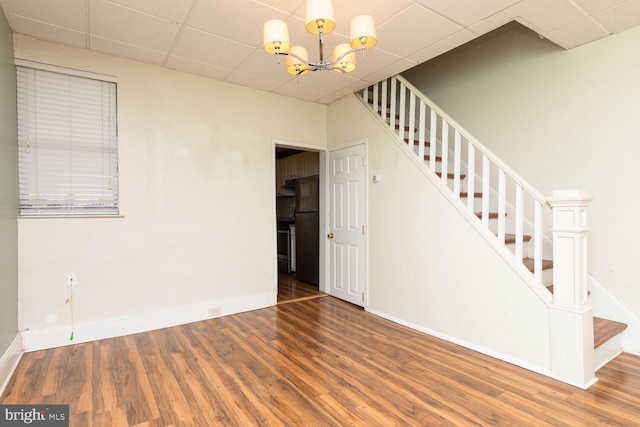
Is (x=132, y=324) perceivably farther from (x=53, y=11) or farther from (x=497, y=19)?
(x=497, y=19)

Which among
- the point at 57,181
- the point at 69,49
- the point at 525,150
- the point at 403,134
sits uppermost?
the point at 69,49

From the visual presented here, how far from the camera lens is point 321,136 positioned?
477 cm

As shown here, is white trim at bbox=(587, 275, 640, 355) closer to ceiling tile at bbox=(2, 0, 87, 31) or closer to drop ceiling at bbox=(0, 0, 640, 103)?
drop ceiling at bbox=(0, 0, 640, 103)

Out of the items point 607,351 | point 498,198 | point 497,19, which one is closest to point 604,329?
point 607,351

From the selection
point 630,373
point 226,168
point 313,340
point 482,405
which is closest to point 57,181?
point 226,168

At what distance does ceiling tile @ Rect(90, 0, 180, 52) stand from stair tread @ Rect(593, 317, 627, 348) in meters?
4.23

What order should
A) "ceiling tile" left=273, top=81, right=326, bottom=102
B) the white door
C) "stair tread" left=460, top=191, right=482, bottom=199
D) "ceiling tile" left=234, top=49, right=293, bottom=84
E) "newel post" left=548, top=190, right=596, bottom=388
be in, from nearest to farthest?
1. "newel post" left=548, top=190, right=596, bottom=388
2. "ceiling tile" left=234, top=49, right=293, bottom=84
3. "stair tread" left=460, top=191, right=482, bottom=199
4. "ceiling tile" left=273, top=81, right=326, bottom=102
5. the white door

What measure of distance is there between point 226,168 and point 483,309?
10.2 ft

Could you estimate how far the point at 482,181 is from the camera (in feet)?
10.7

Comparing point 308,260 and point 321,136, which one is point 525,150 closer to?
point 321,136

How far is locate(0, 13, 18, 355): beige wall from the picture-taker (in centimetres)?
244

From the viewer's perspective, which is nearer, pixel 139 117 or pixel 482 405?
pixel 482 405

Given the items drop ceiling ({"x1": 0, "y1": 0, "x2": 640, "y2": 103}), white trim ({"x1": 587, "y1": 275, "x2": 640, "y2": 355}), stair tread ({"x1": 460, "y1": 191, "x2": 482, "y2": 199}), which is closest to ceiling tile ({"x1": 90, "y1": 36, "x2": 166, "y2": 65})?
drop ceiling ({"x1": 0, "y1": 0, "x2": 640, "y2": 103})

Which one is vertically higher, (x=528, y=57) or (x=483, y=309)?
(x=528, y=57)
